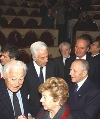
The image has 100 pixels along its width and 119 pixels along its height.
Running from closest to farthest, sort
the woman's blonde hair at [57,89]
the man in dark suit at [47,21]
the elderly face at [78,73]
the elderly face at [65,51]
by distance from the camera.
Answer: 1. the woman's blonde hair at [57,89]
2. the elderly face at [78,73]
3. the elderly face at [65,51]
4. the man in dark suit at [47,21]

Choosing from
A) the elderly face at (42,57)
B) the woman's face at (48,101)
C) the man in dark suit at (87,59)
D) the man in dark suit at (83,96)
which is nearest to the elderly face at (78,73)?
the man in dark suit at (83,96)

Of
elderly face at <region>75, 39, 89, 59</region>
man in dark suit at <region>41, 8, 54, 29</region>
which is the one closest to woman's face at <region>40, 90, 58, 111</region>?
elderly face at <region>75, 39, 89, 59</region>

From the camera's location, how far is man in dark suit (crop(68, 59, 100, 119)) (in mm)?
2818

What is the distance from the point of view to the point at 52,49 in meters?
6.58

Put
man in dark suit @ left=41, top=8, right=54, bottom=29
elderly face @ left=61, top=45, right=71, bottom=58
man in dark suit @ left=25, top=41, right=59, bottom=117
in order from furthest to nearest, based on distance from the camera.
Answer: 1. man in dark suit @ left=41, top=8, right=54, bottom=29
2. elderly face @ left=61, top=45, right=71, bottom=58
3. man in dark suit @ left=25, top=41, right=59, bottom=117

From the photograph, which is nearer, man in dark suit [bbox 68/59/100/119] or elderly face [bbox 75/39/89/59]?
man in dark suit [bbox 68/59/100/119]

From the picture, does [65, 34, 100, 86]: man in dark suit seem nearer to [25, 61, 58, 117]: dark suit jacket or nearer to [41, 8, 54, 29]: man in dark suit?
[25, 61, 58, 117]: dark suit jacket

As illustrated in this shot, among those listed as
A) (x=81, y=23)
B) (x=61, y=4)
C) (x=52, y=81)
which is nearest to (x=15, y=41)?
(x=81, y=23)

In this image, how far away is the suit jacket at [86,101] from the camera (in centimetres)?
281

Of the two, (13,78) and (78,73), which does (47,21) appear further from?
(13,78)

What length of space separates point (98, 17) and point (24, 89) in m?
8.00

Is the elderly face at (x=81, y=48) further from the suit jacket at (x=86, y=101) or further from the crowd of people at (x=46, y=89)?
the suit jacket at (x=86, y=101)

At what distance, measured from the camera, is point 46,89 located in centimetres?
236

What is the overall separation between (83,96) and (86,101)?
82mm
